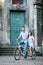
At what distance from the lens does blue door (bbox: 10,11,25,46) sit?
26094 mm

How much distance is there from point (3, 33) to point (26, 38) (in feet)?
17.5

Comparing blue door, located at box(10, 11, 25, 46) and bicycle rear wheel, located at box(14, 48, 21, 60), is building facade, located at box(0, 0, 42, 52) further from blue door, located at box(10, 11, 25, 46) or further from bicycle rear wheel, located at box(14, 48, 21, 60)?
bicycle rear wheel, located at box(14, 48, 21, 60)

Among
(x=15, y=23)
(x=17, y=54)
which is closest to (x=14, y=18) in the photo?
(x=15, y=23)

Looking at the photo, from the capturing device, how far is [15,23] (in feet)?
85.8

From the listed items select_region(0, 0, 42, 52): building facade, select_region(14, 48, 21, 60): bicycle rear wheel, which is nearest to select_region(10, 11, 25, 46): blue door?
select_region(0, 0, 42, 52): building facade

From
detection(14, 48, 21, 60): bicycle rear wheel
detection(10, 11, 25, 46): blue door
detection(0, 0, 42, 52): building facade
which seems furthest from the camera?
detection(10, 11, 25, 46): blue door

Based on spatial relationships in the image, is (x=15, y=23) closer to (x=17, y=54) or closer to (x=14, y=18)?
(x=14, y=18)

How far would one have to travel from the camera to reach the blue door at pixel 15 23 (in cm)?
2609

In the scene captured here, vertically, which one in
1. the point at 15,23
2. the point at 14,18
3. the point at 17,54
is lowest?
the point at 17,54

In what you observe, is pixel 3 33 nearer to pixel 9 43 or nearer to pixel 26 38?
pixel 9 43

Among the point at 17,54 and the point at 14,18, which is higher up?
the point at 14,18

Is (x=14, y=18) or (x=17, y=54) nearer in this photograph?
(x=17, y=54)

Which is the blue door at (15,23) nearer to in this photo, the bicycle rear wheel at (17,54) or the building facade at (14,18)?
the building facade at (14,18)

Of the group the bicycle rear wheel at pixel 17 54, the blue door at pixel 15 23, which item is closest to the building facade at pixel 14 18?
the blue door at pixel 15 23
